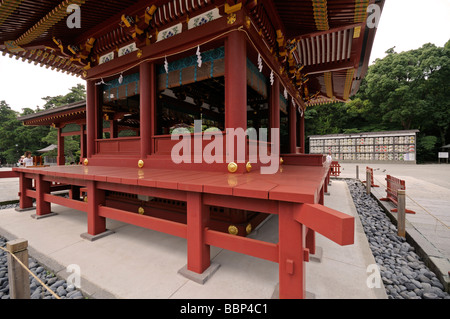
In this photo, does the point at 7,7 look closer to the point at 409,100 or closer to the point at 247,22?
the point at 247,22

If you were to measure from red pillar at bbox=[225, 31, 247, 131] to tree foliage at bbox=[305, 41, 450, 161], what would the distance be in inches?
→ 1291

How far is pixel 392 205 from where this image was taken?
5945mm

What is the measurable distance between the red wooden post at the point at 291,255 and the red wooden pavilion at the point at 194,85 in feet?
0.03

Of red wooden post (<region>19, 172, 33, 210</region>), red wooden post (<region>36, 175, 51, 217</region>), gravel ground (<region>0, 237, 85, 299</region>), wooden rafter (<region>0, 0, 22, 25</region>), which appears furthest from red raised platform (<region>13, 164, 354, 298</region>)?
red wooden post (<region>19, 172, 33, 210</region>)

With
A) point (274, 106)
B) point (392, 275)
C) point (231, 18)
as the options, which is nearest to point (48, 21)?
point (231, 18)

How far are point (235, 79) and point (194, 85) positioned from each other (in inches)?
157

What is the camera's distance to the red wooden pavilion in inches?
85.8

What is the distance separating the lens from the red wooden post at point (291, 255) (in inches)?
74.2

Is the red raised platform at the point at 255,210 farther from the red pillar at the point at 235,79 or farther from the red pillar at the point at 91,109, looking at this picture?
the red pillar at the point at 91,109

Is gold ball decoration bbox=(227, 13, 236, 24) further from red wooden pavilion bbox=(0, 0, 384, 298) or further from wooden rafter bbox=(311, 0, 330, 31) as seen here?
wooden rafter bbox=(311, 0, 330, 31)

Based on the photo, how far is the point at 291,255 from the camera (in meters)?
1.92

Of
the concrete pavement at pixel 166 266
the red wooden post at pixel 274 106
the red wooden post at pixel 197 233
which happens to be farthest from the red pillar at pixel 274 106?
the red wooden post at pixel 197 233
